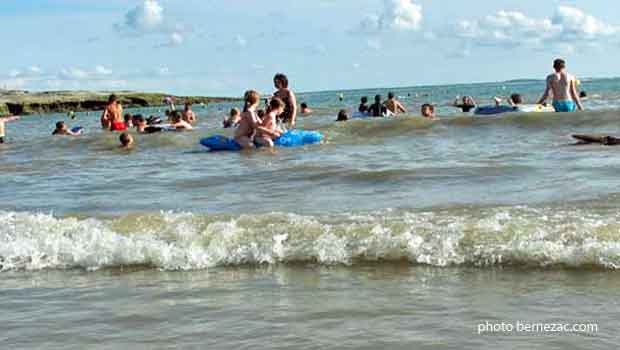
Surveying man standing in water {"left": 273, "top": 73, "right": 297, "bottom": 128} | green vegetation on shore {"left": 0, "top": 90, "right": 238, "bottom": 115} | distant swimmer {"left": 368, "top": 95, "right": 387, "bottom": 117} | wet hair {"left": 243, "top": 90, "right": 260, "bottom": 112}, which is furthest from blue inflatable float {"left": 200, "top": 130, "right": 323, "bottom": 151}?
green vegetation on shore {"left": 0, "top": 90, "right": 238, "bottom": 115}

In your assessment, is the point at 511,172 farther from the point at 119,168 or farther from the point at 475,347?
the point at 119,168

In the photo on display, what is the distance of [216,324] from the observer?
13.9 ft

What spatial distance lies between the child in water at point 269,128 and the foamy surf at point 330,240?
8237 millimetres

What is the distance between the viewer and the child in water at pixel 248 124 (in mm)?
15383

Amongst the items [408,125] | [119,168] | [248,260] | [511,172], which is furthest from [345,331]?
[408,125]

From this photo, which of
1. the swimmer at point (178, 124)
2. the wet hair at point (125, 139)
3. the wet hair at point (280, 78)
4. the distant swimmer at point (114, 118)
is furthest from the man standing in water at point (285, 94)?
the distant swimmer at point (114, 118)

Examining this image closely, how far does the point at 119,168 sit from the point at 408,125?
25.9ft

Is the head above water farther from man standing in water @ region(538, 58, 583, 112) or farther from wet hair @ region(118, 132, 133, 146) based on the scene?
wet hair @ region(118, 132, 133, 146)

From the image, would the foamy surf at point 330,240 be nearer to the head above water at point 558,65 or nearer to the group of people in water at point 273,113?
Result: the group of people in water at point 273,113

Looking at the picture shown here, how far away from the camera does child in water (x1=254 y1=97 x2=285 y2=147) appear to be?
15461mm

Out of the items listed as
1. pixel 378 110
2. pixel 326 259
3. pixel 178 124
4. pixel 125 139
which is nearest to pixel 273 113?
pixel 125 139

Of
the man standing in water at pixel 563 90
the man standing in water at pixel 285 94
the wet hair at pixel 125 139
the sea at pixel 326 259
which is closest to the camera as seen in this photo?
the sea at pixel 326 259

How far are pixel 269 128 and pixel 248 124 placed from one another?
1.40 feet

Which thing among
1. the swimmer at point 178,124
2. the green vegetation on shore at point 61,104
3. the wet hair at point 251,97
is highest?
the wet hair at point 251,97
